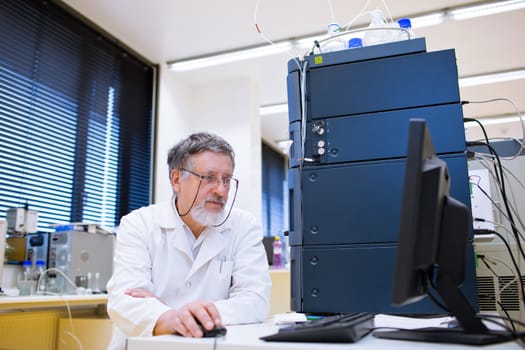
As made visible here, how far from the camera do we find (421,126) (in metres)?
0.70

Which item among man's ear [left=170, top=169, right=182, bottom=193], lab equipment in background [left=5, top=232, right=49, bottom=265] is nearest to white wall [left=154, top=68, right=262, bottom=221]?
lab equipment in background [left=5, top=232, right=49, bottom=265]

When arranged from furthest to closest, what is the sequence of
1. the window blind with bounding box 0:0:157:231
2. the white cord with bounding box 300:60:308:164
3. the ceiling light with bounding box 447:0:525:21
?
the ceiling light with bounding box 447:0:525:21
the window blind with bounding box 0:0:157:231
the white cord with bounding box 300:60:308:164

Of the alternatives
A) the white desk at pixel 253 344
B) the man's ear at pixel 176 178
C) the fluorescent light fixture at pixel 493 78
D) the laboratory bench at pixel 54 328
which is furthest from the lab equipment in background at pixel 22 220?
the fluorescent light fixture at pixel 493 78

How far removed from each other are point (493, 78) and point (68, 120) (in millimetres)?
3930

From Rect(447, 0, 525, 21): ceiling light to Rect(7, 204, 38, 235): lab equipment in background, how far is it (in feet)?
10.6

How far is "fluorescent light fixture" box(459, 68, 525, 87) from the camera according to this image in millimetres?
4391

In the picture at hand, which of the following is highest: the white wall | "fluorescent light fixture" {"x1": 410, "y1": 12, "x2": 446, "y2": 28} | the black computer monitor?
"fluorescent light fixture" {"x1": 410, "y1": 12, "x2": 446, "y2": 28}

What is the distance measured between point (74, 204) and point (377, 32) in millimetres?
2660

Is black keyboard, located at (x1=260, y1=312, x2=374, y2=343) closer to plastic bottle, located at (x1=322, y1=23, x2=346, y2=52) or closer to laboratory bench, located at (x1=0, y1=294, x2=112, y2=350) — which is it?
plastic bottle, located at (x1=322, y1=23, x2=346, y2=52)

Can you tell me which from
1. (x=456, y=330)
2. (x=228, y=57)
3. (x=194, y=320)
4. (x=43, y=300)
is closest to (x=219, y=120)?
(x=228, y=57)

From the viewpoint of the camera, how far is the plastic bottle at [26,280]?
2568mm

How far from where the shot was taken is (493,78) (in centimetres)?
448

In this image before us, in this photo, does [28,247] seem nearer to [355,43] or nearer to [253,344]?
[355,43]

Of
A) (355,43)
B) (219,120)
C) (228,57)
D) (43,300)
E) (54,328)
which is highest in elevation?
(228,57)
